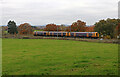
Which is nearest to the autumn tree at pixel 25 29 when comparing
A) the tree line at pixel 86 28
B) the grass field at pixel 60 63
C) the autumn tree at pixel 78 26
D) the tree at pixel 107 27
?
the tree line at pixel 86 28

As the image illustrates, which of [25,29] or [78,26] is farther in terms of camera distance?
[25,29]

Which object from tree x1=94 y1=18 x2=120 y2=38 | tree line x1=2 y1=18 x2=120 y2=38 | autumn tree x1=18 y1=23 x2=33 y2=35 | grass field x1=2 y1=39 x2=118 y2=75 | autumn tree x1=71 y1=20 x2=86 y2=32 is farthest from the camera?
autumn tree x1=18 y1=23 x2=33 y2=35

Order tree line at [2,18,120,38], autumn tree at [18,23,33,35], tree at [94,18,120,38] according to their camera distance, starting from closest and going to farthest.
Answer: tree line at [2,18,120,38], tree at [94,18,120,38], autumn tree at [18,23,33,35]

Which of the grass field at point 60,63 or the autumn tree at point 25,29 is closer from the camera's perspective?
the grass field at point 60,63

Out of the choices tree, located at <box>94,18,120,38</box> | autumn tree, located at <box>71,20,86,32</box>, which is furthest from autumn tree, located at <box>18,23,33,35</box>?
tree, located at <box>94,18,120,38</box>

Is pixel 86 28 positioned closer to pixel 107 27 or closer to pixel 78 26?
pixel 78 26

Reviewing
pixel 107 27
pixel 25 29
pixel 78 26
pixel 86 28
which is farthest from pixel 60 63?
pixel 25 29

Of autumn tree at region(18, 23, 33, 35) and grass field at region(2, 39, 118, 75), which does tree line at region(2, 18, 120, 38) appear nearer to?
autumn tree at region(18, 23, 33, 35)

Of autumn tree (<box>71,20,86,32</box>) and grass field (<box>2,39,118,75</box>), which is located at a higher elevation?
autumn tree (<box>71,20,86,32</box>)

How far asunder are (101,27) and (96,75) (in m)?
57.2

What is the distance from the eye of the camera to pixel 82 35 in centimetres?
6562

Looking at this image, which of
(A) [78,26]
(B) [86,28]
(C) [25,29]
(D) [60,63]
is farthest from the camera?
(C) [25,29]

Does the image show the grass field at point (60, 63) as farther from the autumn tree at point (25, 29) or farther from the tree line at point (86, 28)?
the autumn tree at point (25, 29)

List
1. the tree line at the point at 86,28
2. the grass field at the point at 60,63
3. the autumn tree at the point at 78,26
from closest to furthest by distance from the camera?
the grass field at the point at 60,63
the tree line at the point at 86,28
the autumn tree at the point at 78,26
